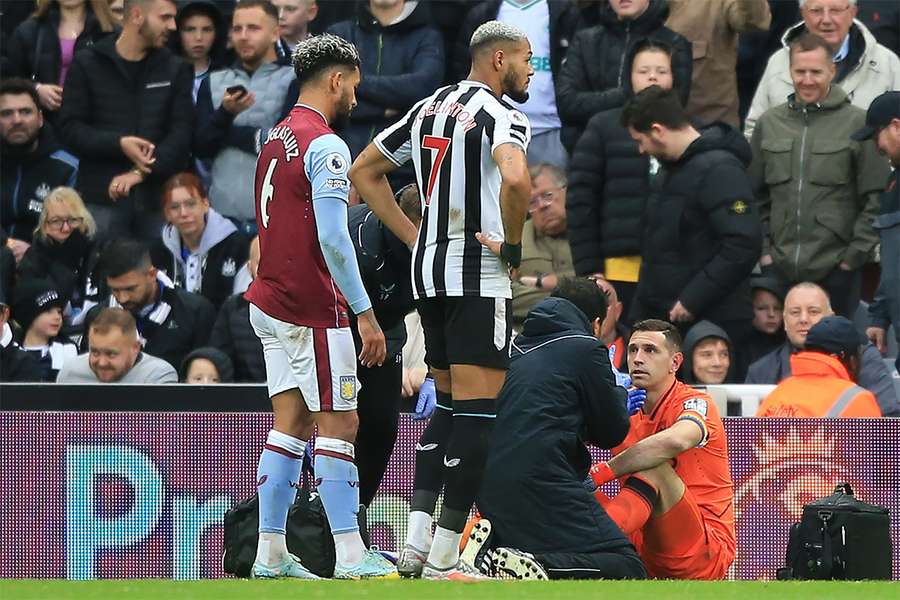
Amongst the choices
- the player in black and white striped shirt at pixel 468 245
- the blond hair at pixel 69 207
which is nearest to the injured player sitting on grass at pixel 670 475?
the player in black and white striped shirt at pixel 468 245

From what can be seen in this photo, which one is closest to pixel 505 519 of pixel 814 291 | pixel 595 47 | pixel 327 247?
pixel 327 247

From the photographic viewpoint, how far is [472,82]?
739 cm

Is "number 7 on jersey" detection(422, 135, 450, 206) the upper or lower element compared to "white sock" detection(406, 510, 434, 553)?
upper

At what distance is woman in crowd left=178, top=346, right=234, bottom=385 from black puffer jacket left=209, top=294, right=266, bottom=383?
26 centimetres

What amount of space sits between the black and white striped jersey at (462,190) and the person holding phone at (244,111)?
4737 mm

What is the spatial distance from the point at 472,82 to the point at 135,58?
5409 millimetres

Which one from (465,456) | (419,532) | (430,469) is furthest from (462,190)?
(419,532)

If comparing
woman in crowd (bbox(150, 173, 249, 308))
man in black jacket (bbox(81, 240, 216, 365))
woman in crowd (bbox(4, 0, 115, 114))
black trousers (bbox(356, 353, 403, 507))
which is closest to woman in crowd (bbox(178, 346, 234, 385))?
man in black jacket (bbox(81, 240, 216, 365))

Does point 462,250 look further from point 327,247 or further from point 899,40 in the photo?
point 899,40

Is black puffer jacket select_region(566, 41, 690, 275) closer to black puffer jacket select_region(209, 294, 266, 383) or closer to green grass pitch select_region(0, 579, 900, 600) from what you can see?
black puffer jacket select_region(209, 294, 266, 383)

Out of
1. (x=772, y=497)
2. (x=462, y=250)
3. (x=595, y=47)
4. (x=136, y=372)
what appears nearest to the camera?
(x=462, y=250)

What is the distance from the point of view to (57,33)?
507 inches

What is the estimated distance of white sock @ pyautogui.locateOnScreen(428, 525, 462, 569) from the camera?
23.8 ft

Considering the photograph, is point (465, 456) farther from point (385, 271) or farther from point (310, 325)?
point (385, 271)
